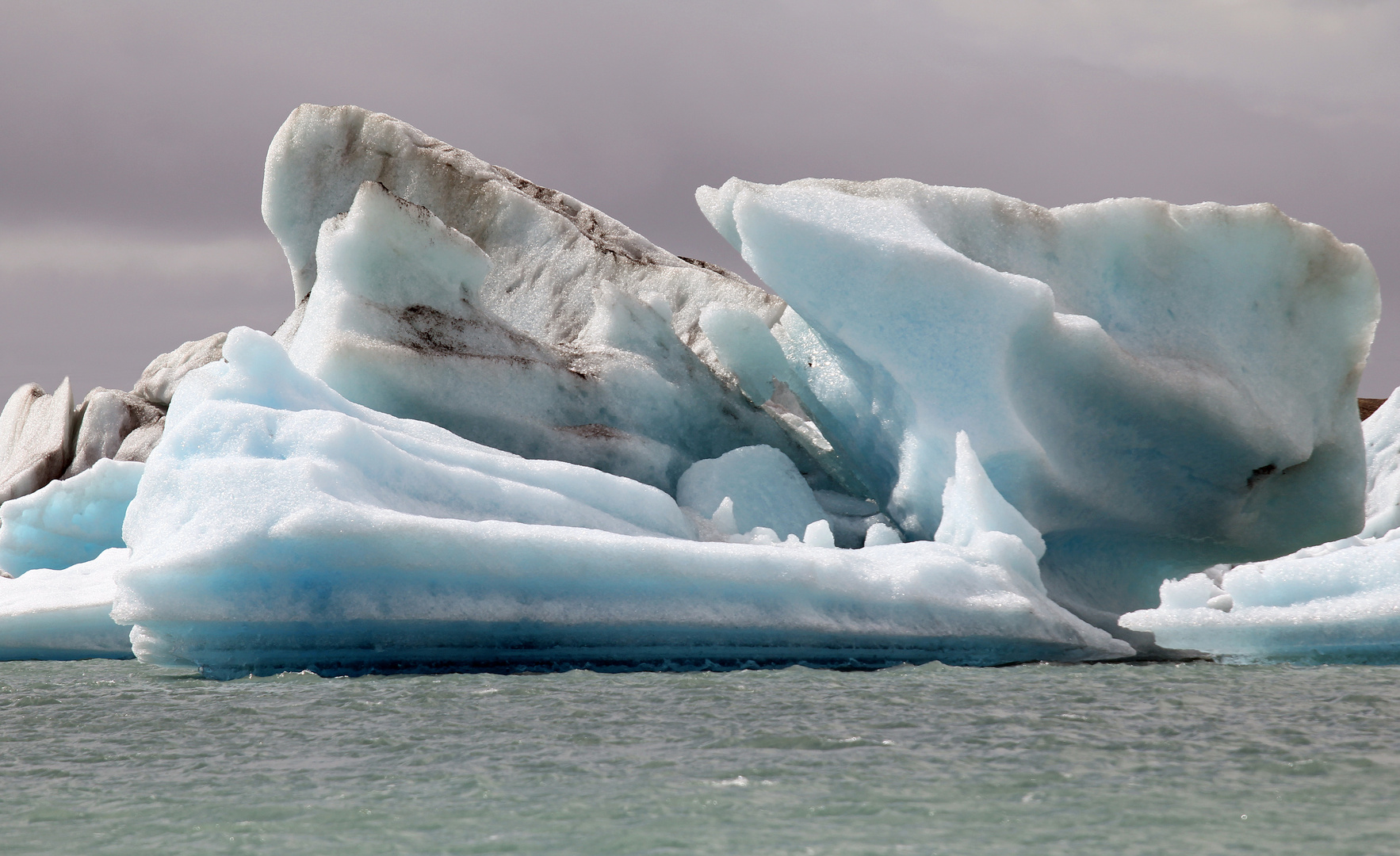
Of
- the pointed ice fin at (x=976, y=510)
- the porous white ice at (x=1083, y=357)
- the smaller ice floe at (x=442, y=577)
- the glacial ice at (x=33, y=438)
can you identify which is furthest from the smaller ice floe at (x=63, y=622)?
the glacial ice at (x=33, y=438)

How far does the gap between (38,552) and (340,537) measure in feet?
20.6

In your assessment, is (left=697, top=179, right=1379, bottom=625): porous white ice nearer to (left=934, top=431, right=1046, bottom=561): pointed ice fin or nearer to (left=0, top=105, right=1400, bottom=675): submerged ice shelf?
(left=0, top=105, right=1400, bottom=675): submerged ice shelf

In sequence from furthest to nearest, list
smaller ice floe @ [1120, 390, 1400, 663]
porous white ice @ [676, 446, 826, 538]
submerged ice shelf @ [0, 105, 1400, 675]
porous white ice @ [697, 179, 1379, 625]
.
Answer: porous white ice @ [676, 446, 826, 538], porous white ice @ [697, 179, 1379, 625], smaller ice floe @ [1120, 390, 1400, 663], submerged ice shelf @ [0, 105, 1400, 675]

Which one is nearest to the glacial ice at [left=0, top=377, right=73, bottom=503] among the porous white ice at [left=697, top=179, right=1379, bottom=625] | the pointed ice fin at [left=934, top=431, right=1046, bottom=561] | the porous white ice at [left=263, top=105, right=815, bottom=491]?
the porous white ice at [left=263, top=105, right=815, bottom=491]

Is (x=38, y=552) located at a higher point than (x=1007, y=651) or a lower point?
higher

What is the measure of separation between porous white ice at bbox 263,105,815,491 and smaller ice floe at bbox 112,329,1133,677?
65.1 inches

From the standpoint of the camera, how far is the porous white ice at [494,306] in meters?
8.25

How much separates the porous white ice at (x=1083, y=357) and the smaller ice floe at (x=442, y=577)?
4.93 ft

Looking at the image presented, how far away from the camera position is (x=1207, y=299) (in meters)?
8.57

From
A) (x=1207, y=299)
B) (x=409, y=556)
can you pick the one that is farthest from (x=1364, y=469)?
(x=409, y=556)

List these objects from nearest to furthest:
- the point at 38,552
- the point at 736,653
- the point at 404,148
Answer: the point at 736,653 → the point at 38,552 → the point at 404,148

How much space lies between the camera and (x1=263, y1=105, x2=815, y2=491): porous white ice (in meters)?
8.25

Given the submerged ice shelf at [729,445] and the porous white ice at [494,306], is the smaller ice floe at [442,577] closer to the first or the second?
the submerged ice shelf at [729,445]

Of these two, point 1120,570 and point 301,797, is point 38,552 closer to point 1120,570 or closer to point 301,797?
point 301,797
